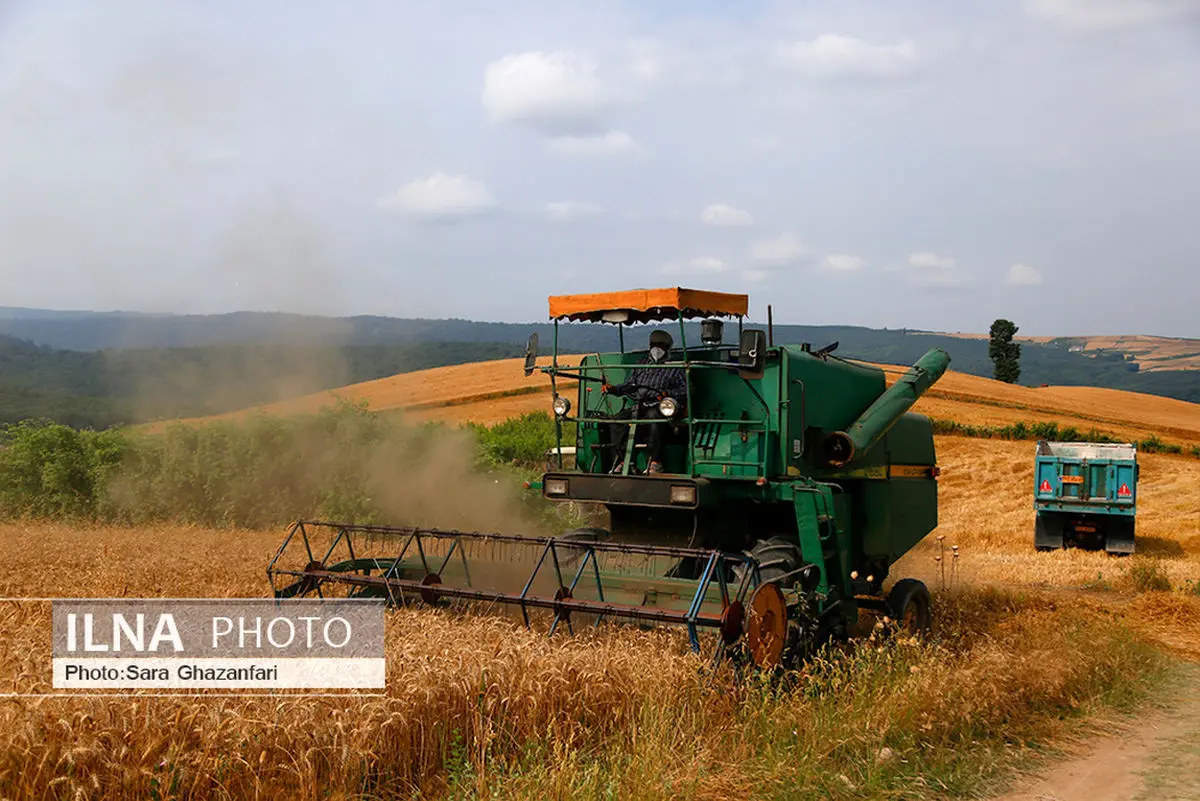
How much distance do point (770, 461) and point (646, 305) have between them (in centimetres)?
170

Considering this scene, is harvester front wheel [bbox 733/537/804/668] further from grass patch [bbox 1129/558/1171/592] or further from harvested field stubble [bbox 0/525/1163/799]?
grass patch [bbox 1129/558/1171/592]

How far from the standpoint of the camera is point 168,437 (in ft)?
56.9

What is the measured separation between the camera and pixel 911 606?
990 cm

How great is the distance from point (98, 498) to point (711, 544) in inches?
488

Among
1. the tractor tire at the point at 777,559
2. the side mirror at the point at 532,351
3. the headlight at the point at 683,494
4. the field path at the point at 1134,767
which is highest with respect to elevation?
the side mirror at the point at 532,351

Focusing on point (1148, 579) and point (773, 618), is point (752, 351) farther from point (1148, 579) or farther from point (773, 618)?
point (1148, 579)

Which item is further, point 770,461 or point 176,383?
point 176,383

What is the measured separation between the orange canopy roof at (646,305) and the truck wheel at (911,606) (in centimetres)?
319

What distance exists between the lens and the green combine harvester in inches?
314

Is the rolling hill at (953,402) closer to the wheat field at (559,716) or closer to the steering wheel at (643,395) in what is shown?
the steering wheel at (643,395)

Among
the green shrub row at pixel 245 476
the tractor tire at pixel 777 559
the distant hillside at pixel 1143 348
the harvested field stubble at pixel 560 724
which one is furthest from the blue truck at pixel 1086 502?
the distant hillside at pixel 1143 348

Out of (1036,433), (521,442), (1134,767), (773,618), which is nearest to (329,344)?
(521,442)

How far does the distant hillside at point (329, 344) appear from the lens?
833 inches

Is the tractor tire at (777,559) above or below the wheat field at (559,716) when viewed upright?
above
